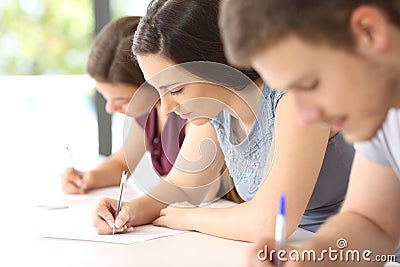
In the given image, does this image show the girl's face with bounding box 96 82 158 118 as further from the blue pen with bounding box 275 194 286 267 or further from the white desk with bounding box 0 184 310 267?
the blue pen with bounding box 275 194 286 267

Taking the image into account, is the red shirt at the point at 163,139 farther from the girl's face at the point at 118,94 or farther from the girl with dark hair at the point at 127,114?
the girl's face at the point at 118,94

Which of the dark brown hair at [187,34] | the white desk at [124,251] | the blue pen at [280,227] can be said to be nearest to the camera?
the blue pen at [280,227]

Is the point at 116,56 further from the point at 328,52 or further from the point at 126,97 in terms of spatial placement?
the point at 328,52

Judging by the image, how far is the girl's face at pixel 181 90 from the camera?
157 centimetres

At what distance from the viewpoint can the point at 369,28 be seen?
2.81 ft

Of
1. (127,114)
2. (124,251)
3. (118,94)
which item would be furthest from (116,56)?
(124,251)

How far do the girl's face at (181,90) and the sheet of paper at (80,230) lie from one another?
27 cm

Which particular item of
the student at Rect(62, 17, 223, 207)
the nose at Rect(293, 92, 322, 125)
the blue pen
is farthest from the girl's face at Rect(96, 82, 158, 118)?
the nose at Rect(293, 92, 322, 125)

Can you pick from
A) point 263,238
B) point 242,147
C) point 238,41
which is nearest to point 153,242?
point 242,147

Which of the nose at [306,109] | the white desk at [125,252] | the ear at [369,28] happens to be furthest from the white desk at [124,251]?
the ear at [369,28]

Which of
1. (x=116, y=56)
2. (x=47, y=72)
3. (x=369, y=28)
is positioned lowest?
(x=47, y=72)

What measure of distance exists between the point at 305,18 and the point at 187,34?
0.70 meters

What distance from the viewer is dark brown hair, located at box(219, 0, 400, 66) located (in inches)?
33.5

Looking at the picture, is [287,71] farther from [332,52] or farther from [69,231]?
[69,231]
